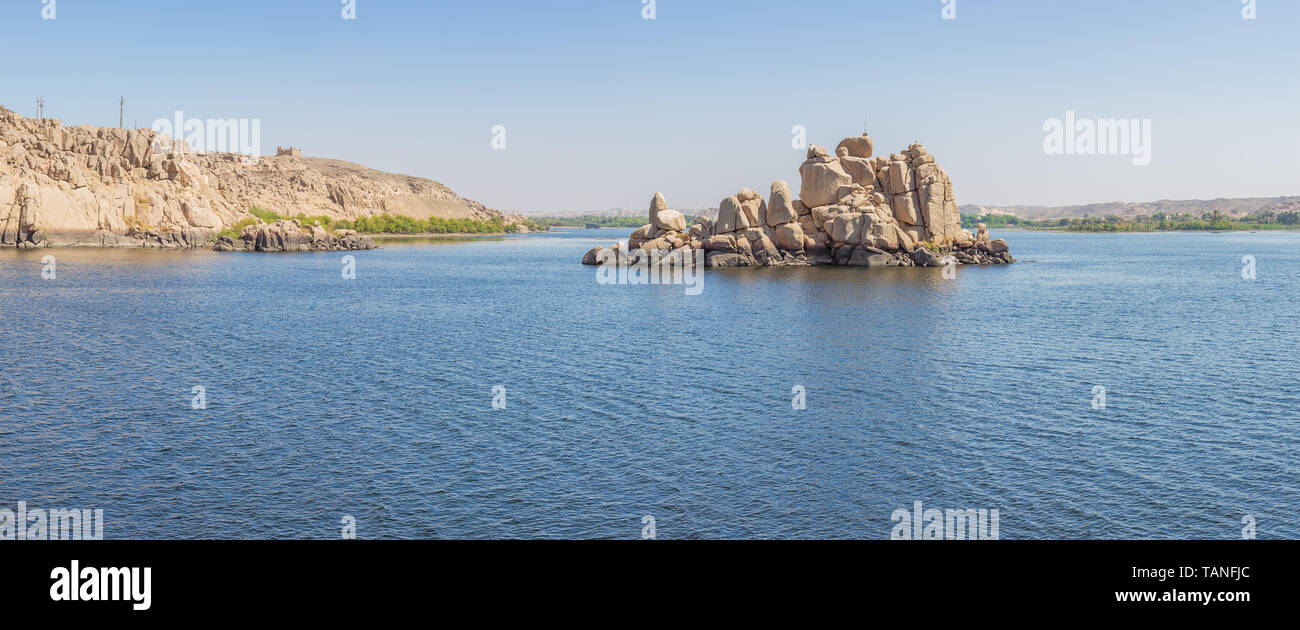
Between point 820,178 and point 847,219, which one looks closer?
point 847,219

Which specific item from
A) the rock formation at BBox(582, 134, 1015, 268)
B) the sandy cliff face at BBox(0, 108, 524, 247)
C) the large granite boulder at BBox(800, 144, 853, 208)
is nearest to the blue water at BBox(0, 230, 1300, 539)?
the rock formation at BBox(582, 134, 1015, 268)

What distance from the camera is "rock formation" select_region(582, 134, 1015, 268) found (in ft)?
374

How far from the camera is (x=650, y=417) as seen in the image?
3631 cm

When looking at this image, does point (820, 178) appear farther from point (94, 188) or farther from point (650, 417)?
→ point (94, 188)

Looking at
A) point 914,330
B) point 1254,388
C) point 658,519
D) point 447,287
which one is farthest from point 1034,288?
point 658,519

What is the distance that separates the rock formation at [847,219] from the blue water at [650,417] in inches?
1562

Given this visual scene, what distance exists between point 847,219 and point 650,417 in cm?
8202

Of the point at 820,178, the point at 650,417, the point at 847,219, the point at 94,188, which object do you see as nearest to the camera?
the point at 650,417

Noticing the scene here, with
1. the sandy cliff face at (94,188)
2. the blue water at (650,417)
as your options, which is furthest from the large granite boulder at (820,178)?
the sandy cliff face at (94,188)

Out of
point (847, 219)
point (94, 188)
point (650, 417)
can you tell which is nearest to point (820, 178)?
point (847, 219)

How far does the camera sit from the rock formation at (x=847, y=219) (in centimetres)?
11400

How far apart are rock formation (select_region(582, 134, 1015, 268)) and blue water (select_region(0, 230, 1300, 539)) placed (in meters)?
39.7

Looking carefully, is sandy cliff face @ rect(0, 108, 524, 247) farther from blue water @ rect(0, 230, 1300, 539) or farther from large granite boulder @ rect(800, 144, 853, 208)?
large granite boulder @ rect(800, 144, 853, 208)
